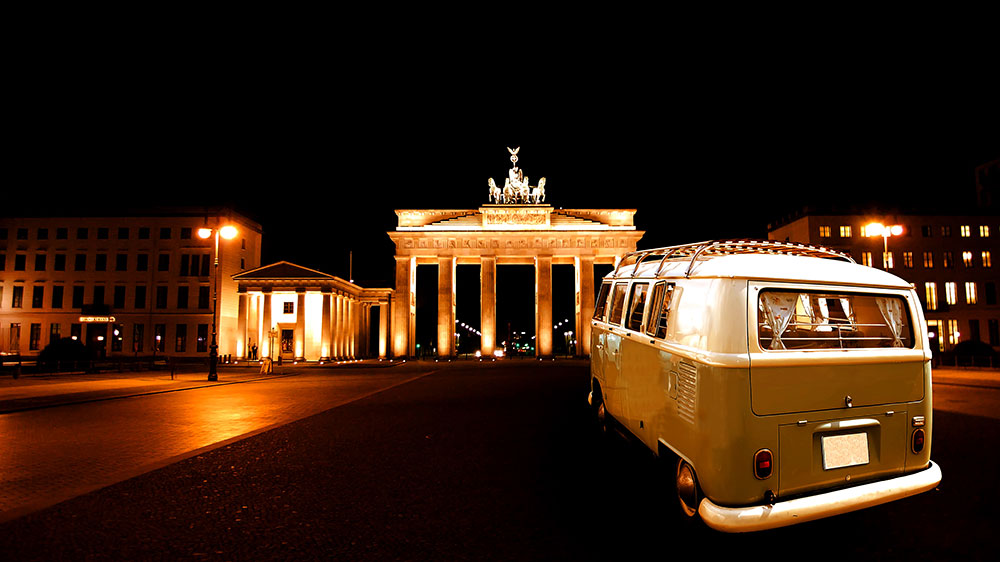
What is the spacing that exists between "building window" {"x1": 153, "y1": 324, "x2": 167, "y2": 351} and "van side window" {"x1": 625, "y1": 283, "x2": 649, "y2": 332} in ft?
189

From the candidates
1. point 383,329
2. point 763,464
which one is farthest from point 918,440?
point 383,329

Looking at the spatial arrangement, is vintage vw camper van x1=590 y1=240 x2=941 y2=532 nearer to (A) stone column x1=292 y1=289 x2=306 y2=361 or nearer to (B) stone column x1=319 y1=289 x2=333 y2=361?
(B) stone column x1=319 y1=289 x2=333 y2=361

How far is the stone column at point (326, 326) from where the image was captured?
5103 cm

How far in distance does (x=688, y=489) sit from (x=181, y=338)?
192ft

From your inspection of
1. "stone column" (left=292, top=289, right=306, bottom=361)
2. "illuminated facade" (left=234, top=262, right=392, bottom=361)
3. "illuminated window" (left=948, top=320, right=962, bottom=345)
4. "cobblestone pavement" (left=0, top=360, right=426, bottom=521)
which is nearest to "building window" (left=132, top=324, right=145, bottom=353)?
"illuminated facade" (left=234, top=262, right=392, bottom=361)

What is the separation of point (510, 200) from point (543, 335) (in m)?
14.5

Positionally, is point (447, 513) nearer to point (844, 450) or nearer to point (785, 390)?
point (785, 390)

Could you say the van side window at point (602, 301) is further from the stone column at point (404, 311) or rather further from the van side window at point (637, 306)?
the stone column at point (404, 311)

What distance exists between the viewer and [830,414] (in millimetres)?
4629

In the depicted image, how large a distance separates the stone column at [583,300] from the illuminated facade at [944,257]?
2208 centimetres

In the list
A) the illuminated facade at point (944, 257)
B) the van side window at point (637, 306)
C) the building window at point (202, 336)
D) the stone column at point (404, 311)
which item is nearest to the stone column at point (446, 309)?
the stone column at point (404, 311)

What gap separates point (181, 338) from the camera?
5406 centimetres

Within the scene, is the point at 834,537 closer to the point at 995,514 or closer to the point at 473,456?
the point at 995,514

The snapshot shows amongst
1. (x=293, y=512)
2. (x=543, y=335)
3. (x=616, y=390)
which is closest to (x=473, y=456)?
(x=616, y=390)
